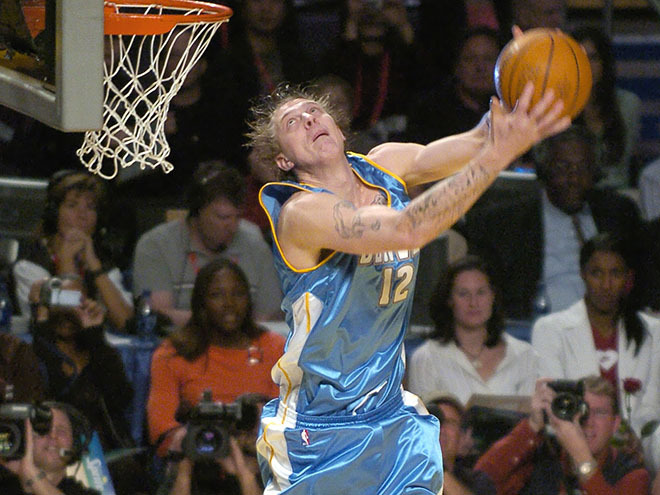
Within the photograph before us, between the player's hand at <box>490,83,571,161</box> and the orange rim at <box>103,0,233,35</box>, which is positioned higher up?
the orange rim at <box>103,0,233,35</box>

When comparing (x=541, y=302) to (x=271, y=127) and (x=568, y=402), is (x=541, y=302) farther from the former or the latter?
(x=271, y=127)

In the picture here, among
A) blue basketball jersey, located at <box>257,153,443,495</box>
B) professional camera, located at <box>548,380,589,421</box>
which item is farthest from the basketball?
professional camera, located at <box>548,380,589,421</box>

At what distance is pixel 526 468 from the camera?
490 centimetres

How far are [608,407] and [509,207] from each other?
120 cm

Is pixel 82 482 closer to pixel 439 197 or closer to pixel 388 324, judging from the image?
pixel 388 324

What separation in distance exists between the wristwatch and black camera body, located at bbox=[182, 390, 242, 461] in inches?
57.6

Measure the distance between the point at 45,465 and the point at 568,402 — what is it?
2.24 m

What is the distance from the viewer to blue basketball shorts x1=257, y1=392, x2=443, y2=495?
129 inches

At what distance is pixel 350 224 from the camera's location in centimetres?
303

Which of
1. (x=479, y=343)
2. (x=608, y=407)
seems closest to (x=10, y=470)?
(x=479, y=343)

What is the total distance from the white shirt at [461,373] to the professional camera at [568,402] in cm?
19

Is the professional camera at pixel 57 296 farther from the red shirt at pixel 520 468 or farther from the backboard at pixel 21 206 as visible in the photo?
the red shirt at pixel 520 468

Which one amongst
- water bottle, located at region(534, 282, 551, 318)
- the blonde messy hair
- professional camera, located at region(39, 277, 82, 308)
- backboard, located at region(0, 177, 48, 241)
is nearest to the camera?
the blonde messy hair

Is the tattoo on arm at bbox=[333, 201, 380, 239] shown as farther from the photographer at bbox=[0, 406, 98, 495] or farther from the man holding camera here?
the photographer at bbox=[0, 406, 98, 495]
